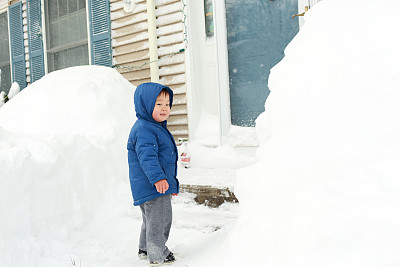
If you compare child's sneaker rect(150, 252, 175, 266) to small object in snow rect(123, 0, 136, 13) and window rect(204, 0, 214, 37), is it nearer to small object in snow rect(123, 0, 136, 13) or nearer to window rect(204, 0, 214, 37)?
window rect(204, 0, 214, 37)

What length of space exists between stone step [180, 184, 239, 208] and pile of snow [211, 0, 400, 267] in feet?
2.73

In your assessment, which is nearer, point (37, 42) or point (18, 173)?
point (18, 173)

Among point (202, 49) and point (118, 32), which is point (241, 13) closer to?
point (202, 49)

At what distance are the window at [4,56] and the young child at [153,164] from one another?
7.72m

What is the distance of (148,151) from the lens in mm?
2164

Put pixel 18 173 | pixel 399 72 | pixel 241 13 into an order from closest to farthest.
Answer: pixel 399 72
pixel 18 173
pixel 241 13

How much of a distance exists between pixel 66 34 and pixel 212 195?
5721mm

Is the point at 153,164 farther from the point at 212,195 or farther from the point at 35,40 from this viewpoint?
the point at 35,40

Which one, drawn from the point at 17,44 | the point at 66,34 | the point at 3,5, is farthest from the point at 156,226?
the point at 3,5

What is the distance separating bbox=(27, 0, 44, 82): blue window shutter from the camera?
751cm

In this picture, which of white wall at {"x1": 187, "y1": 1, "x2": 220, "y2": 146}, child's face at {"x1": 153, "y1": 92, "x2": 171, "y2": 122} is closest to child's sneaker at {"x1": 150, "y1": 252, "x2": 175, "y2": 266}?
child's face at {"x1": 153, "y1": 92, "x2": 171, "y2": 122}

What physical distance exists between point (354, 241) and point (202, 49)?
14.9 ft

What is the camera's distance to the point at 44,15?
7.44 metres

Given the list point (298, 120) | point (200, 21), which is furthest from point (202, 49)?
point (298, 120)
